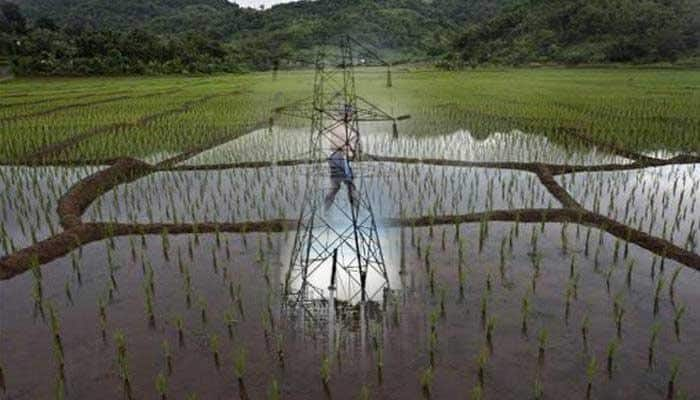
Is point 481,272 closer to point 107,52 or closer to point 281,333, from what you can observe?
point 281,333

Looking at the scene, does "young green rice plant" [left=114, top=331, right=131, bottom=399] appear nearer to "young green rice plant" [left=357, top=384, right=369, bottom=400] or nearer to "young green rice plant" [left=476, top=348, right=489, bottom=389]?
"young green rice plant" [left=357, top=384, right=369, bottom=400]

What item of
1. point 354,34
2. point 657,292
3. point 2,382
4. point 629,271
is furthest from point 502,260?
point 354,34

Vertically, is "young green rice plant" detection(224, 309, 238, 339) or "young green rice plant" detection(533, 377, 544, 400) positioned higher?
"young green rice plant" detection(224, 309, 238, 339)

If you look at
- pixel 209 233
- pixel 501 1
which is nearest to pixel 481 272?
pixel 209 233

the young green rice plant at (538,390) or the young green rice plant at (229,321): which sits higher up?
the young green rice plant at (229,321)

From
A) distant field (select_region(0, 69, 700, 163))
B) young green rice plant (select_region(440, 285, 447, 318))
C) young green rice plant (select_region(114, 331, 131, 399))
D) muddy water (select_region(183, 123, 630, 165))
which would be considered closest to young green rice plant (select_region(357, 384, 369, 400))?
young green rice plant (select_region(440, 285, 447, 318))

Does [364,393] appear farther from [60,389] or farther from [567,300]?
[567,300]

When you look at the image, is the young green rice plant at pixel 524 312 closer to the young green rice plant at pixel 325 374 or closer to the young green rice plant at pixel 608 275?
the young green rice plant at pixel 608 275

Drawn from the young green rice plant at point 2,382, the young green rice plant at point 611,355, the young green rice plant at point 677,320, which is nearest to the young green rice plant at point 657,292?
the young green rice plant at point 677,320
